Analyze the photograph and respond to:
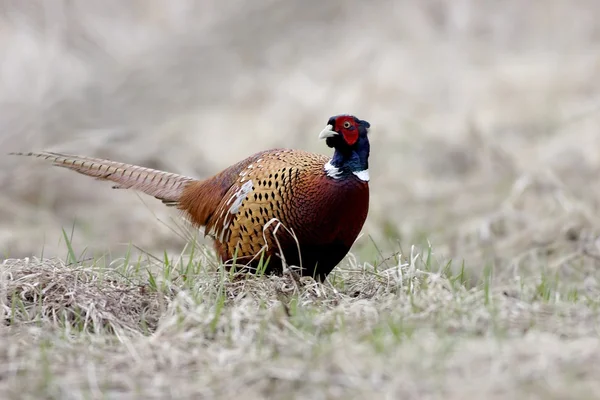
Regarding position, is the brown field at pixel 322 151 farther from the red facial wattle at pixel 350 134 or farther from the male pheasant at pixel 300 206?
the red facial wattle at pixel 350 134

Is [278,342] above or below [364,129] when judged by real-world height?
below

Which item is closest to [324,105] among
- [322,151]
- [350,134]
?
[322,151]

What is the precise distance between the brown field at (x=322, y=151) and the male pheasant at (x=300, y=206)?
0.18 metres

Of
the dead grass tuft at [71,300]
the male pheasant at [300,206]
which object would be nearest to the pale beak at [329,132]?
the male pheasant at [300,206]

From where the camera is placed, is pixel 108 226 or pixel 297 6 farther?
pixel 297 6

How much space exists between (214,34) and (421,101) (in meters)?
2.76

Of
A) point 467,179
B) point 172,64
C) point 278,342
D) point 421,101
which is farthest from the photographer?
point 421,101

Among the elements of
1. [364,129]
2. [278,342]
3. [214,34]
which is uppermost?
[214,34]

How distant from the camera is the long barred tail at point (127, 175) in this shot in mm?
5355

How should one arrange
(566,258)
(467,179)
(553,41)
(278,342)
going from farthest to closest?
1. (553,41)
2. (467,179)
3. (566,258)
4. (278,342)

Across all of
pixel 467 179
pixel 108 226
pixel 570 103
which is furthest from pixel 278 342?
pixel 570 103

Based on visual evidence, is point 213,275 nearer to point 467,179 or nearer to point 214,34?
point 467,179

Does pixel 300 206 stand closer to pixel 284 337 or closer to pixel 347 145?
pixel 347 145

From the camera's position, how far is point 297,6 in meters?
12.3
